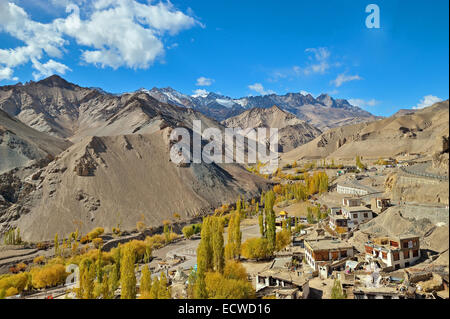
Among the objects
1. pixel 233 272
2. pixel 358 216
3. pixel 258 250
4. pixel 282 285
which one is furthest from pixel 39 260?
pixel 358 216

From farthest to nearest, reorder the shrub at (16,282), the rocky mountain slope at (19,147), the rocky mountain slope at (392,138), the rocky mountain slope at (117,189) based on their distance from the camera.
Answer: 1. the rocky mountain slope at (392,138)
2. the rocky mountain slope at (19,147)
3. the rocky mountain slope at (117,189)
4. the shrub at (16,282)

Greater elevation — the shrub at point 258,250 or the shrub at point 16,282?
the shrub at point 258,250

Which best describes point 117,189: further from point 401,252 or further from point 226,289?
point 401,252

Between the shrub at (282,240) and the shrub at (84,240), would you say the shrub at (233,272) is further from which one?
the shrub at (84,240)

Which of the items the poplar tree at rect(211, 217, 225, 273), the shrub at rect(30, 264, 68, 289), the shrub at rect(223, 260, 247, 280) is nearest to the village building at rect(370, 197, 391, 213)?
the shrub at rect(223, 260, 247, 280)

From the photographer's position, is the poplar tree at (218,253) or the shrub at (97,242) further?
the shrub at (97,242)

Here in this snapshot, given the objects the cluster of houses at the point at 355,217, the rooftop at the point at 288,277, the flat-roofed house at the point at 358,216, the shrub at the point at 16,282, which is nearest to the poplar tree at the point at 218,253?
the rooftop at the point at 288,277

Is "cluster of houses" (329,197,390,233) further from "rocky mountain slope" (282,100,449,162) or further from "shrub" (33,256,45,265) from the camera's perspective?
"rocky mountain slope" (282,100,449,162)

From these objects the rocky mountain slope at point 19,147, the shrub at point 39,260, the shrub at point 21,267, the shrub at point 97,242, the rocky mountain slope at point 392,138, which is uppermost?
the rocky mountain slope at point 392,138
